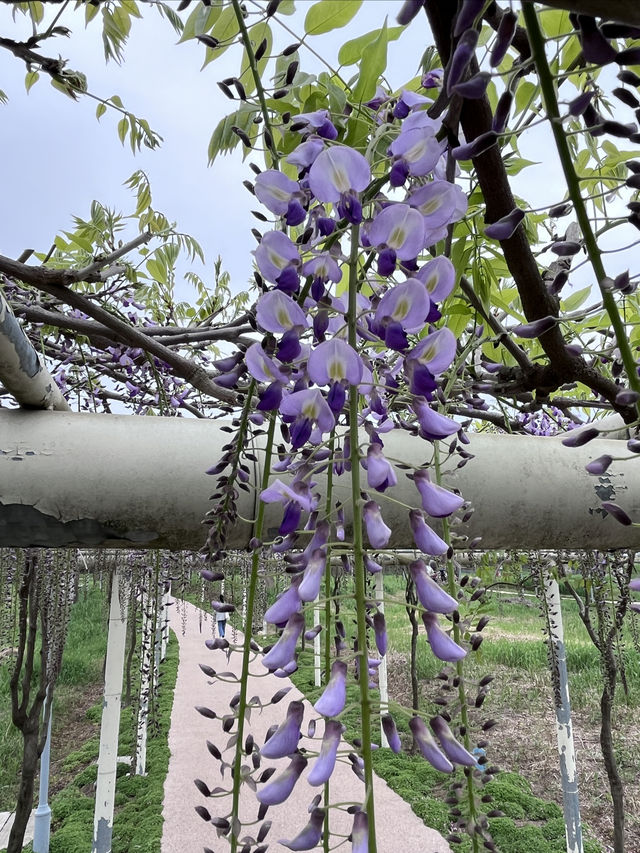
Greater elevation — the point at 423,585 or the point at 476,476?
the point at 476,476

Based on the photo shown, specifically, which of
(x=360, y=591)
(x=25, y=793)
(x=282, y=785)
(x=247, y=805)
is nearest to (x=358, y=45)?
(x=360, y=591)

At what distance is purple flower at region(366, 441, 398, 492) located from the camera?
1.27 feet

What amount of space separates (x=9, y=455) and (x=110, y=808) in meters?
3.66

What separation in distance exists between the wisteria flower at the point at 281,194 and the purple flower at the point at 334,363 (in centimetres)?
10

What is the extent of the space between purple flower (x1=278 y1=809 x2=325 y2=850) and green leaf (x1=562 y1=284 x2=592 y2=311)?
79cm

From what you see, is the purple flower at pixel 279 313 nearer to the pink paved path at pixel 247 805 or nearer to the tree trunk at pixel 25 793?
the pink paved path at pixel 247 805

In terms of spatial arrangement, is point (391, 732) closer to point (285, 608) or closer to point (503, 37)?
point (285, 608)

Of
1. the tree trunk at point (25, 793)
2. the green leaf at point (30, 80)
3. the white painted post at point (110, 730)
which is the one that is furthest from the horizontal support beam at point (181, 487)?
the white painted post at point (110, 730)

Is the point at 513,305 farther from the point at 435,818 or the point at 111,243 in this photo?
the point at 435,818

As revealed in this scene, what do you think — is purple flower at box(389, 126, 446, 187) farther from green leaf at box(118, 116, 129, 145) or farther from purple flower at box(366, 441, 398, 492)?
green leaf at box(118, 116, 129, 145)

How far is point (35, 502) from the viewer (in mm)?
671

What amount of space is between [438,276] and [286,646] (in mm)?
255

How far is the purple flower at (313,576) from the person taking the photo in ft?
1.19

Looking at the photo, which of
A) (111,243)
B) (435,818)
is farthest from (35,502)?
(435,818)
